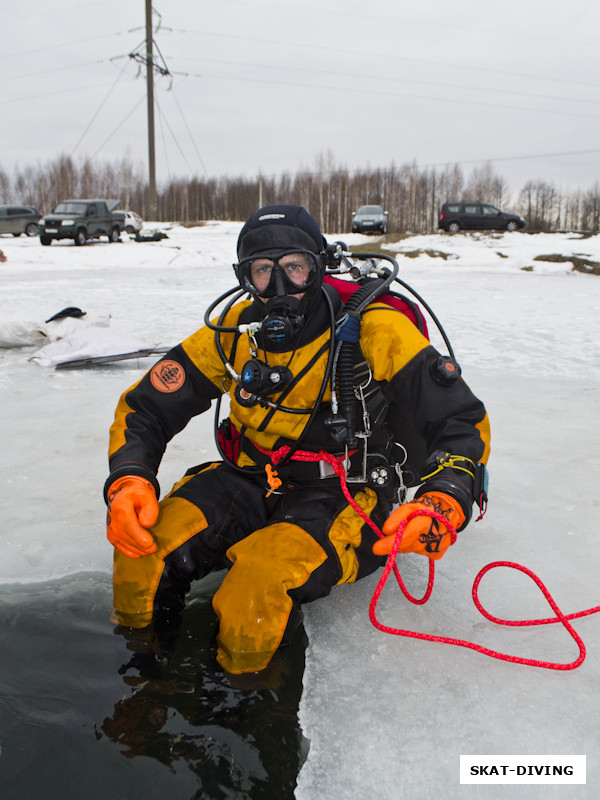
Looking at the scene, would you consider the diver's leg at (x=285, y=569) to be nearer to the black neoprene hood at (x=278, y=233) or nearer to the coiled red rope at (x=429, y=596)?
the coiled red rope at (x=429, y=596)

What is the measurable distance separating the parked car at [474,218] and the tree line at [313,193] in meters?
26.5

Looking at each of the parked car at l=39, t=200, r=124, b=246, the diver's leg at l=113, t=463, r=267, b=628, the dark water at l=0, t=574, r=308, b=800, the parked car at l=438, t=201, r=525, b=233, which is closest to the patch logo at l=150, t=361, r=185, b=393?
the diver's leg at l=113, t=463, r=267, b=628

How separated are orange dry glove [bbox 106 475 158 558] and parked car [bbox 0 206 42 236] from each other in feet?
76.6

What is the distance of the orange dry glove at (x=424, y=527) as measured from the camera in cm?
164

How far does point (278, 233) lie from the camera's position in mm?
2055

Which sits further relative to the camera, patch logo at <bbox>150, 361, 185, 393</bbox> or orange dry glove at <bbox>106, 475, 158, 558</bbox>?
patch logo at <bbox>150, 361, 185, 393</bbox>

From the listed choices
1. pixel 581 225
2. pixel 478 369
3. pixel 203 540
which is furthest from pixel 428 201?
pixel 203 540

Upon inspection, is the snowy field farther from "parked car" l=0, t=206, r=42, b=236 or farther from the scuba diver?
"parked car" l=0, t=206, r=42, b=236

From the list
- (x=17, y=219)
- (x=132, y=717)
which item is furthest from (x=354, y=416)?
(x=17, y=219)

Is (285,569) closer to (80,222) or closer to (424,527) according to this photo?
(424,527)

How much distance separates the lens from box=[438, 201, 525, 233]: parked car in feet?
73.3

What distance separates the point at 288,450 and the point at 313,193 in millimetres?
53221

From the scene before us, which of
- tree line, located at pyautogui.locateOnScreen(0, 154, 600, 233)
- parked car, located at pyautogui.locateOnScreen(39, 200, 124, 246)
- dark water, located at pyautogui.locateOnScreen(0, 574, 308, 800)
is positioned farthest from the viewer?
tree line, located at pyautogui.locateOnScreen(0, 154, 600, 233)

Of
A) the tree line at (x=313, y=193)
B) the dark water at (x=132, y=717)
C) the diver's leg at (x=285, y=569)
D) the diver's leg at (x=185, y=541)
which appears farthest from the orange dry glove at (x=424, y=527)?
the tree line at (x=313, y=193)
